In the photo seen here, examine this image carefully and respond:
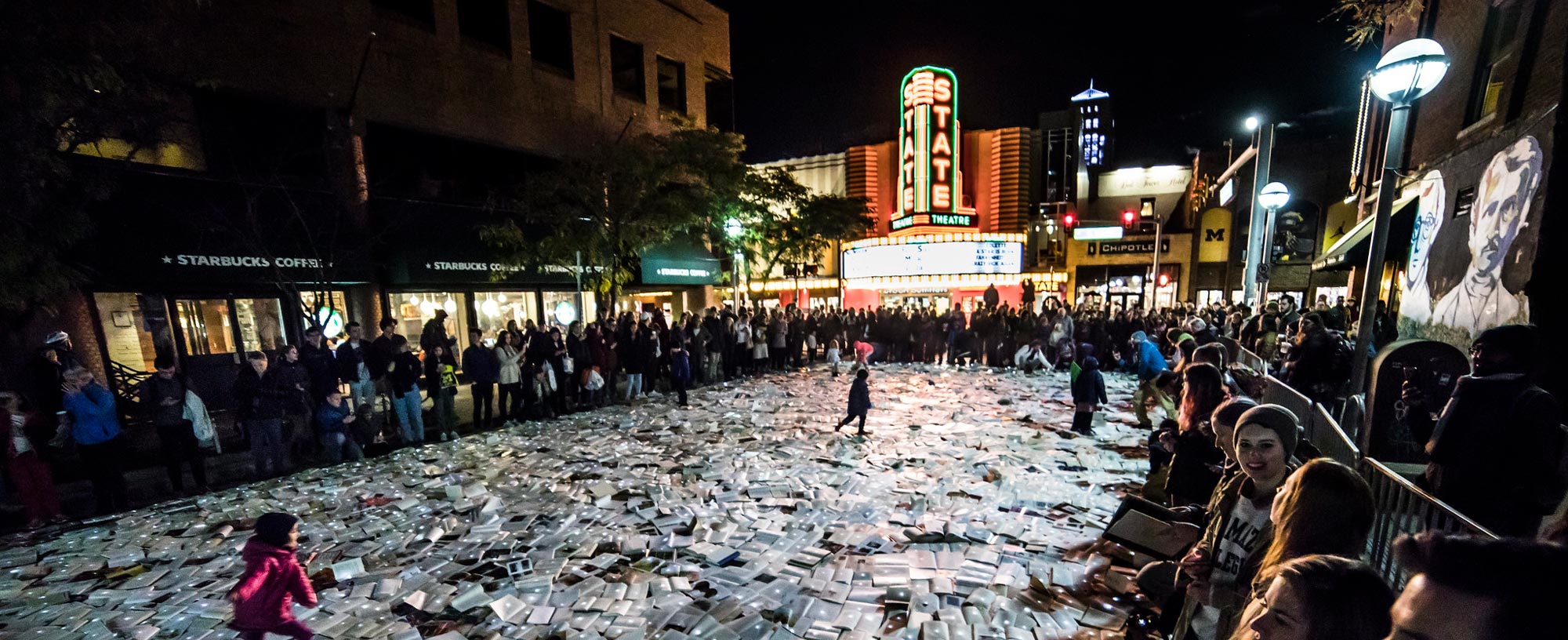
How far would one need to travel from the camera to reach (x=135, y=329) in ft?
31.7

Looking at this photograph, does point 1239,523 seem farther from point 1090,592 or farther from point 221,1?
point 221,1

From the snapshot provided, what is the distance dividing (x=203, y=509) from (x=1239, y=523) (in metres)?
9.54

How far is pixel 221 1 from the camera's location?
1015 centimetres

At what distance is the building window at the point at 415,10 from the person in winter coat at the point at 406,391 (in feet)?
31.6

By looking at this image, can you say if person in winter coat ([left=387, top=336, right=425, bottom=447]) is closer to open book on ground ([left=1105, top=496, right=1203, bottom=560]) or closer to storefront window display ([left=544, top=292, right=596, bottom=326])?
storefront window display ([left=544, top=292, right=596, bottom=326])

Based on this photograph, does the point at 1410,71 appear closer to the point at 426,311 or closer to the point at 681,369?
the point at 681,369

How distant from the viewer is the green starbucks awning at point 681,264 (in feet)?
58.7

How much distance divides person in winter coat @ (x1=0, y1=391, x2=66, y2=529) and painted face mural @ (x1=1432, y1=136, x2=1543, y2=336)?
54.2 feet

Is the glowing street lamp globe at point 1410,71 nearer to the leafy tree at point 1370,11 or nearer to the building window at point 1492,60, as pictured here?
the leafy tree at point 1370,11

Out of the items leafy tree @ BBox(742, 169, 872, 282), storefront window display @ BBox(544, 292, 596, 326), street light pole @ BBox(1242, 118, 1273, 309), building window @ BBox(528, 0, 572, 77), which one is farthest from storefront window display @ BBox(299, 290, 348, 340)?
street light pole @ BBox(1242, 118, 1273, 309)

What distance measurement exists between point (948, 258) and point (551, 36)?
20.0 meters

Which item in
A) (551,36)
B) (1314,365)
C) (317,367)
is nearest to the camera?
(1314,365)

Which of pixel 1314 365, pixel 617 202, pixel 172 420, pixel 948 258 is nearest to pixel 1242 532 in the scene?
pixel 1314 365

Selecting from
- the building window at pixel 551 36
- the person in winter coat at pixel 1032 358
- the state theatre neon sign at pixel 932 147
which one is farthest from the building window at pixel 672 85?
the person in winter coat at pixel 1032 358
